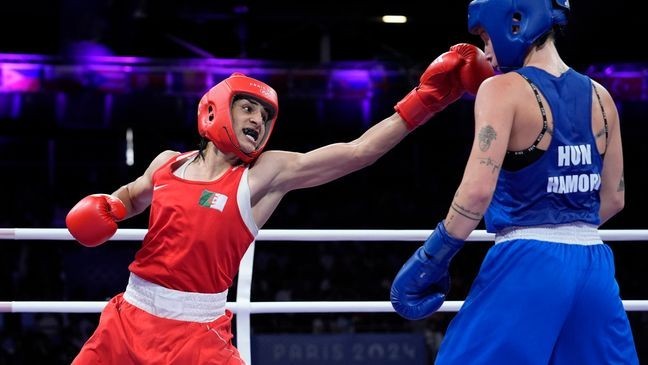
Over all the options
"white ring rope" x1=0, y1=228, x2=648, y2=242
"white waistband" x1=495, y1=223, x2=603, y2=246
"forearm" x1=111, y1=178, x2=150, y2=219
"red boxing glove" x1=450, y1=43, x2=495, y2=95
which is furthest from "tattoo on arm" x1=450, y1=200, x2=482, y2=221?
"forearm" x1=111, y1=178, x2=150, y2=219

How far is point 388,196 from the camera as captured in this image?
9.51 metres

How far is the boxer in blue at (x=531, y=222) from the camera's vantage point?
6.69 feet

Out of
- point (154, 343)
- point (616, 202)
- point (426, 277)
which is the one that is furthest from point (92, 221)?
point (616, 202)

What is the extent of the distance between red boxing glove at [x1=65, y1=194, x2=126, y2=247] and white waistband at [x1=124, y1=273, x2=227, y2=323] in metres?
0.20

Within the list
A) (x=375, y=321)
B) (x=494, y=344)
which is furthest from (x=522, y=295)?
(x=375, y=321)

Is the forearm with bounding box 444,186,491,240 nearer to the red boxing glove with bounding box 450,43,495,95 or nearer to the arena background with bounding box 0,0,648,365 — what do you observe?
the red boxing glove with bounding box 450,43,495,95

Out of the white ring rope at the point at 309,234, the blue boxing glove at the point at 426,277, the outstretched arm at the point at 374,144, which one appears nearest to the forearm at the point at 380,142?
the outstretched arm at the point at 374,144

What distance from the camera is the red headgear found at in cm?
269

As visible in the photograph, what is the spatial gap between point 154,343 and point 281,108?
6.95 metres

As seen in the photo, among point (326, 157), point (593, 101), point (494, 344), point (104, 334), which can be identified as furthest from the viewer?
point (326, 157)

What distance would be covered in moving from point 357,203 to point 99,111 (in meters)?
2.85

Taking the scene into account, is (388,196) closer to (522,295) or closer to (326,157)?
(326,157)

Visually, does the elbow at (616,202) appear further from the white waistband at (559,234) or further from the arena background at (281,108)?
the arena background at (281,108)

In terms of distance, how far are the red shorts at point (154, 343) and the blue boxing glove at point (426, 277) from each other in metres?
0.55
